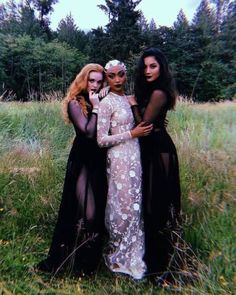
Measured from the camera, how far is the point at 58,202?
172 inches

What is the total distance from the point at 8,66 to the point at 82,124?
31.6m

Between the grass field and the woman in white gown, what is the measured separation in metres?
0.20

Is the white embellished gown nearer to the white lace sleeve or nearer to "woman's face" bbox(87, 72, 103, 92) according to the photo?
the white lace sleeve

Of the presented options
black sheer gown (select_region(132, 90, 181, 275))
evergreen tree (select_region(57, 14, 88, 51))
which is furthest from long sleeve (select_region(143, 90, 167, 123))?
evergreen tree (select_region(57, 14, 88, 51))

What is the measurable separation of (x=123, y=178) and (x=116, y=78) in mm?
827

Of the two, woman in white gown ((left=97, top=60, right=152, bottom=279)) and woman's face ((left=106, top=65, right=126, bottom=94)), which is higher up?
woman's face ((left=106, top=65, right=126, bottom=94))

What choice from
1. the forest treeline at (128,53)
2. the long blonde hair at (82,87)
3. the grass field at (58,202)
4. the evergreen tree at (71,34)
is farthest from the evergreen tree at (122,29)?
the long blonde hair at (82,87)

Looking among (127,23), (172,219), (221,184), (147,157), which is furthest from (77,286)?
(127,23)

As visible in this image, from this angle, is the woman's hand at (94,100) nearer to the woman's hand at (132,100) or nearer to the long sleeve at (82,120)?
the long sleeve at (82,120)

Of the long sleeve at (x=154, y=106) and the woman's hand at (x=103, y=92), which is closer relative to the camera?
the long sleeve at (x=154, y=106)

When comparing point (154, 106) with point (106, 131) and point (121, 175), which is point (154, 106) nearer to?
point (106, 131)

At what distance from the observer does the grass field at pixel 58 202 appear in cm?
292

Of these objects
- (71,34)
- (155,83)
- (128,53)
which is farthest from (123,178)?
(71,34)

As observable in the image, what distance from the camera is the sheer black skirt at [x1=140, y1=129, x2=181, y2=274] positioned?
10.7 feet
